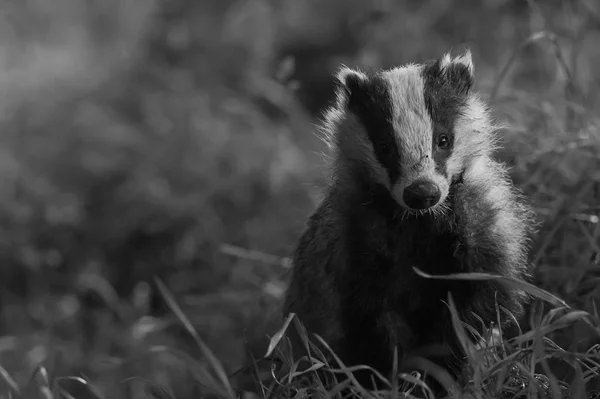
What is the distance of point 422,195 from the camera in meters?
3.66

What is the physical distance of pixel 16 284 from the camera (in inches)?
300

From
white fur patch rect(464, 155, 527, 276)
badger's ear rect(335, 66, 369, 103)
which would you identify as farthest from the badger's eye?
badger's ear rect(335, 66, 369, 103)

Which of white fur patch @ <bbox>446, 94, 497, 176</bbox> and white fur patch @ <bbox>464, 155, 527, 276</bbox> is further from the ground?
white fur patch @ <bbox>446, 94, 497, 176</bbox>

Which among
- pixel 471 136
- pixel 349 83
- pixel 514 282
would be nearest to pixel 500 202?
pixel 471 136

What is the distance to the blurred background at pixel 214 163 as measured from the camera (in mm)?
5074

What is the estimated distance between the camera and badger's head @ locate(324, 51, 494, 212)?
3820 millimetres

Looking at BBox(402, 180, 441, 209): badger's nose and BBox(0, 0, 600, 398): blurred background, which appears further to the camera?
BBox(0, 0, 600, 398): blurred background

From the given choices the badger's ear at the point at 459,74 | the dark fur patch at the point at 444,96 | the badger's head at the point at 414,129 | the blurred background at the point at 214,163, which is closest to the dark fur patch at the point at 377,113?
the badger's head at the point at 414,129

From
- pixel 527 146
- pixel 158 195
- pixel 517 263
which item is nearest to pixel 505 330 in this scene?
pixel 517 263

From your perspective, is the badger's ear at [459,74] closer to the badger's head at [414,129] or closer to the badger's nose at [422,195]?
the badger's head at [414,129]

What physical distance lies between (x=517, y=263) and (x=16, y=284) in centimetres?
485

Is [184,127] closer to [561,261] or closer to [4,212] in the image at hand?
[4,212]

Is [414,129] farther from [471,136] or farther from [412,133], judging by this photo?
[471,136]

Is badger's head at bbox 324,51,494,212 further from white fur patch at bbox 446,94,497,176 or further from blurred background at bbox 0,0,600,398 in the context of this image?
blurred background at bbox 0,0,600,398
